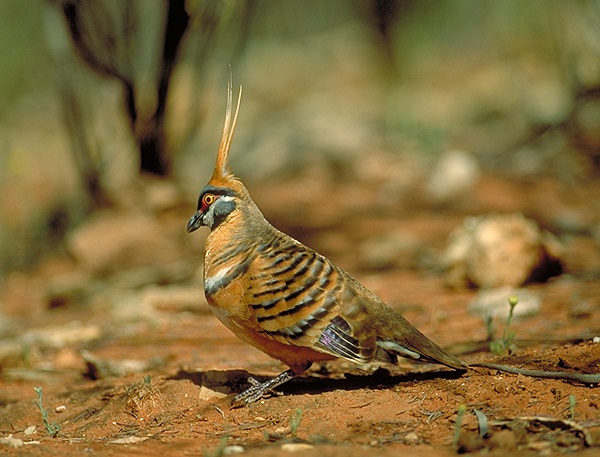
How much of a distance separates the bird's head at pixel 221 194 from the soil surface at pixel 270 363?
90 cm

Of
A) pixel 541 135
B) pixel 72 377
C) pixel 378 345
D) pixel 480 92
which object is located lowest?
pixel 72 377

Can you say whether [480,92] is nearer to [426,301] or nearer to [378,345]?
[426,301]

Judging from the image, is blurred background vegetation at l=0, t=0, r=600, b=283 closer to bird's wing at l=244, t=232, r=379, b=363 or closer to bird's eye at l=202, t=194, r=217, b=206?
bird's eye at l=202, t=194, r=217, b=206

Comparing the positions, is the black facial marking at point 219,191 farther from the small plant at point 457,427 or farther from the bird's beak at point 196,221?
the small plant at point 457,427

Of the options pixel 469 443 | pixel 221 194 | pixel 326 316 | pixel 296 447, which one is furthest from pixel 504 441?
pixel 221 194

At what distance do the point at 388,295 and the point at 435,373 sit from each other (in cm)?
250

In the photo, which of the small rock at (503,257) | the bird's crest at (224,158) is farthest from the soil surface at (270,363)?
the bird's crest at (224,158)

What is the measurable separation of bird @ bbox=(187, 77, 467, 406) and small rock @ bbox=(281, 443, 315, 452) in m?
0.62

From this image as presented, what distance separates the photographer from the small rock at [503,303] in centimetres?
566

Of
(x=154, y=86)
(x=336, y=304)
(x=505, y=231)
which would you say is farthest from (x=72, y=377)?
(x=154, y=86)

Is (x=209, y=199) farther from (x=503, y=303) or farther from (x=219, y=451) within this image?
(x=503, y=303)

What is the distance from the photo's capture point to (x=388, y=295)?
22.4ft

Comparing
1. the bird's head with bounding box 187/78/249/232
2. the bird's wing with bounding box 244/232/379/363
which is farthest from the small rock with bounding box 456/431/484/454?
the bird's head with bounding box 187/78/249/232

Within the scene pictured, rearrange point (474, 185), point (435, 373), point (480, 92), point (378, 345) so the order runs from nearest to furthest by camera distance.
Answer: point (378, 345)
point (435, 373)
point (474, 185)
point (480, 92)
